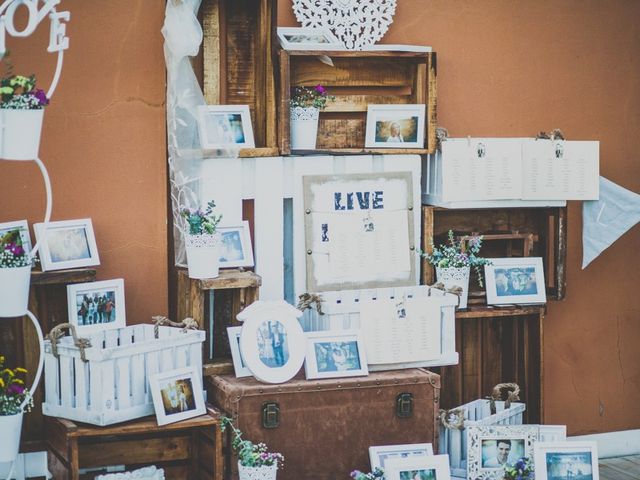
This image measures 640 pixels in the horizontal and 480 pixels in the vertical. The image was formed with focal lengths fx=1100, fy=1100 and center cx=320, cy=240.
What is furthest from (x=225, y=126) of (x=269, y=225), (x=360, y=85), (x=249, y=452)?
(x=249, y=452)

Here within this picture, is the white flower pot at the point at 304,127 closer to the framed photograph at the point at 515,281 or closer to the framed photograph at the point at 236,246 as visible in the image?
the framed photograph at the point at 236,246

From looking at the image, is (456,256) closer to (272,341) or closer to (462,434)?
(462,434)

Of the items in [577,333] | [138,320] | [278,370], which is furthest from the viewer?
[577,333]

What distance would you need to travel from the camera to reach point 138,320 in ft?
16.8

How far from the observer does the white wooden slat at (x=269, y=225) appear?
16.9 ft

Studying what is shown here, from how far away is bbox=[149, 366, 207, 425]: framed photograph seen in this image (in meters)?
4.51

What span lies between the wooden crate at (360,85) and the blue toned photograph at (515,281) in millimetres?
744

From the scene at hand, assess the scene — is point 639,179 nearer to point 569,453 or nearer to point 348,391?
point 569,453

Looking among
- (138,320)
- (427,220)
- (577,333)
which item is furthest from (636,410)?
(138,320)

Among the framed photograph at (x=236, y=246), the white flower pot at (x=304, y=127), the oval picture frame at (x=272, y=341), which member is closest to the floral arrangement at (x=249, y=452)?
the oval picture frame at (x=272, y=341)

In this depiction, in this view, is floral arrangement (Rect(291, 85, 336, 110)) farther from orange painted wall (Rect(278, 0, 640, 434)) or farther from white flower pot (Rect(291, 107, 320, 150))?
orange painted wall (Rect(278, 0, 640, 434))

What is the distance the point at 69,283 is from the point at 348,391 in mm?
1334

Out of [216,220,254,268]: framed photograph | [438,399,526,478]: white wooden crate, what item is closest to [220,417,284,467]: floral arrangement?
[216,220,254,268]: framed photograph

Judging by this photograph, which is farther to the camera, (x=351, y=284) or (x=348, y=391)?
(x=351, y=284)
